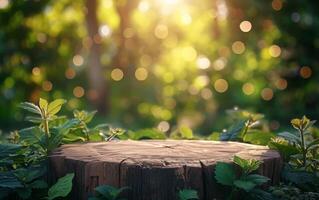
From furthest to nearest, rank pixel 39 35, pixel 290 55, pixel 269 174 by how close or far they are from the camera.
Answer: pixel 39 35 → pixel 290 55 → pixel 269 174

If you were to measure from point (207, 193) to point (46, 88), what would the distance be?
10.6 metres

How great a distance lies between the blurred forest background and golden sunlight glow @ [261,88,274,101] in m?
0.02

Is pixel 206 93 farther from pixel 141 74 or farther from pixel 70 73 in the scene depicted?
pixel 70 73

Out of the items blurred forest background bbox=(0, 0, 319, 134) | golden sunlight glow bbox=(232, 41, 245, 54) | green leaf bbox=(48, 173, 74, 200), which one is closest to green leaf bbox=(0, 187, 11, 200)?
green leaf bbox=(48, 173, 74, 200)

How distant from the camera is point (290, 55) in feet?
40.3

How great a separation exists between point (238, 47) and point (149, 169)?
10024 mm

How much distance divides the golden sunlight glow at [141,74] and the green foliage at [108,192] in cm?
1041

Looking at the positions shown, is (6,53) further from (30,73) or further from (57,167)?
(57,167)

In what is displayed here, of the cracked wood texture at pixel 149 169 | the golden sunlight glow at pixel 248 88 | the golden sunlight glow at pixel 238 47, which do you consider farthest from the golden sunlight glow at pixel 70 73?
the cracked wood texture at pixel 149 169

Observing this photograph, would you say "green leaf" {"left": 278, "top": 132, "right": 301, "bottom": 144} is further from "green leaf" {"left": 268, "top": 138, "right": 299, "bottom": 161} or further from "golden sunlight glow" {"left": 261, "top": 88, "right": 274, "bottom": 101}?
"golden sunlight glow" {"left": 261, "top": 88, "right": 274, "bottom": 101}

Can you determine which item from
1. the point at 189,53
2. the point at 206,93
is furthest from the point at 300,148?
the point at 189,53

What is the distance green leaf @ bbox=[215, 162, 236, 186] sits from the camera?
107 inches

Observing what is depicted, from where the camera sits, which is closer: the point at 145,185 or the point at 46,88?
the point at 145,185

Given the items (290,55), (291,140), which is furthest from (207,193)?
(290,55)
